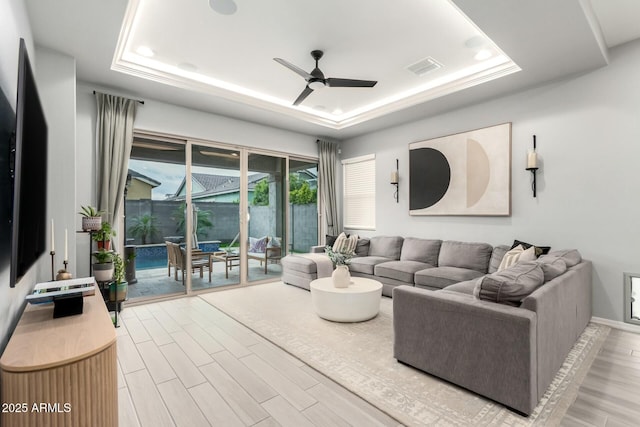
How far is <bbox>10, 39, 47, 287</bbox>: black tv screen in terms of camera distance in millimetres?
1269

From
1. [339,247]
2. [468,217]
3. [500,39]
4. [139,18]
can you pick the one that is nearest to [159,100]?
[139,18]

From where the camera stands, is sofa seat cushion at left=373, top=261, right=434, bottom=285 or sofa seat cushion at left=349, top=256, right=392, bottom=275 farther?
sofa seat cushion at left=349, top=256, right=392, bottom=275

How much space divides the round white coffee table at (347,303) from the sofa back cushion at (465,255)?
4.73ft

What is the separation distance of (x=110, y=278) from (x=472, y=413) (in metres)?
3.61

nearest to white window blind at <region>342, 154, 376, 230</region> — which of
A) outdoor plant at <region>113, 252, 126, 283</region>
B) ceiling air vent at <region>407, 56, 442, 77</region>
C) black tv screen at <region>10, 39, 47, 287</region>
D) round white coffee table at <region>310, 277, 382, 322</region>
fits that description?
ceiling air vent at <region>407, 56, 442, 77</region>

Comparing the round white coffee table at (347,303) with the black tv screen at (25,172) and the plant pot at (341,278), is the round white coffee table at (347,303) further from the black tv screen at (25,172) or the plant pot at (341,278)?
the black tv screen at (25,172)

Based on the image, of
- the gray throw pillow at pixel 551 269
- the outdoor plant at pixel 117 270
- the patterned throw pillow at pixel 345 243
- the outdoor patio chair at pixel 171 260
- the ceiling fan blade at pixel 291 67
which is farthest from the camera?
the patterned throw pillow at pixel 345 243

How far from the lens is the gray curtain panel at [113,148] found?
3.83m

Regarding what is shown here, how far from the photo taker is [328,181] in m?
6.36

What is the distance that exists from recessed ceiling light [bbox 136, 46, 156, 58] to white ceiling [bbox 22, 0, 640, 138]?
0.07 meters

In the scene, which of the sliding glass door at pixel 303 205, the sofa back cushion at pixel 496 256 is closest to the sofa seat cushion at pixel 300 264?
the sliding glass door at pixel 303 205

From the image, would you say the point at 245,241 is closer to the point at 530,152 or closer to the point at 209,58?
the point at 209,58

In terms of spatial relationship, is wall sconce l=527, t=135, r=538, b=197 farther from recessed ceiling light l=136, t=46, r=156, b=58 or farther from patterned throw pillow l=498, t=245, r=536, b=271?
recessed ceiling light l=136, t=46, r=156, b=58

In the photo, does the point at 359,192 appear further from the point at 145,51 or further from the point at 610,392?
the point at 610,392
